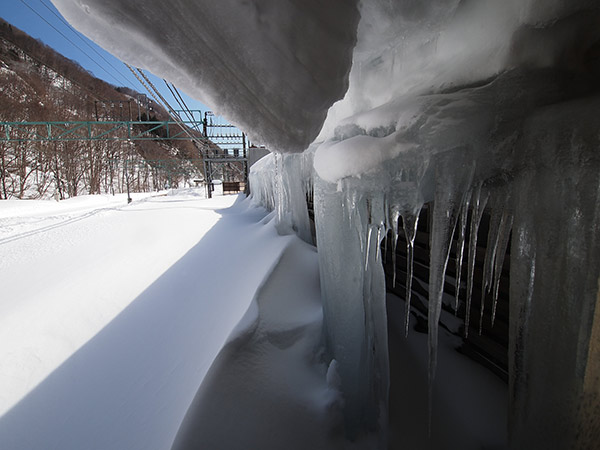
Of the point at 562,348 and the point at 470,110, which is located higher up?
the point at 470,110

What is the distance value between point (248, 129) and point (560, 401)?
4.41 feet

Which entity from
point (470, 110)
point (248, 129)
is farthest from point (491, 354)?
point (248, 129)

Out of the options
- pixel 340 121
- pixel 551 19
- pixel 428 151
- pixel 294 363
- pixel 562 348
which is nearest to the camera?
pixel 551 19

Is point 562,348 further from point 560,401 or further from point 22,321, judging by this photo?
point 22,321

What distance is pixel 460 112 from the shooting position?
36.2 inches

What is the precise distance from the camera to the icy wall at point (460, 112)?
28.3 inches

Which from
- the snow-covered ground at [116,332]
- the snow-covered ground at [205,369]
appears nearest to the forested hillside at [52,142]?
the snow-covered ground at [116,332]

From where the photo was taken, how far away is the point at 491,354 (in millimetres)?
1721

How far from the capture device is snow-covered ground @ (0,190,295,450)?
1.79 metres

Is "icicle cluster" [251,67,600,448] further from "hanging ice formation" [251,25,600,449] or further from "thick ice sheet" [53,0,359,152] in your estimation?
"thick ice sheet" [53,0,359,152]

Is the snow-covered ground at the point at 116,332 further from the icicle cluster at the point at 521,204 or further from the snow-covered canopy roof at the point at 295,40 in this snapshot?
the snow-covered canopy roof at the point at 295,40

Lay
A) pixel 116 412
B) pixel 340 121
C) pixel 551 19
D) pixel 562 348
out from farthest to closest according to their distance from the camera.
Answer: pixel 116 412 < pixel 340 121 < pixel 562 348 < pixel 551 19

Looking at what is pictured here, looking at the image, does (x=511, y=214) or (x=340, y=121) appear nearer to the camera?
(x=511, y=214)

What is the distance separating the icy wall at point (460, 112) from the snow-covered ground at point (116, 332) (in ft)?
4.83
